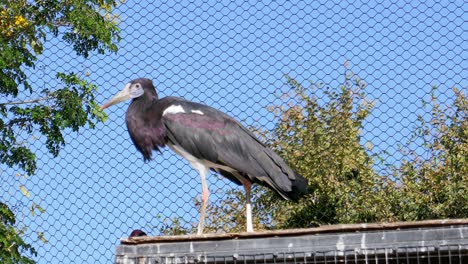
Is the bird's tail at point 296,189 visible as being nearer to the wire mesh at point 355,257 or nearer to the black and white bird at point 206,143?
the black and white bird at point 206,143

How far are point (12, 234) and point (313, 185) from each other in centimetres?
151

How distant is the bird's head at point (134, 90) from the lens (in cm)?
516

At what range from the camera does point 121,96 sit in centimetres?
521

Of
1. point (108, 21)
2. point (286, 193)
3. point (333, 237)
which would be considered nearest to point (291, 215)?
point (286, 193)

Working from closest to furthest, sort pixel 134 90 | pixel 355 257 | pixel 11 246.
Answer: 1. pixel 355 257
2. pixel 11 246
3. pixel 134 90

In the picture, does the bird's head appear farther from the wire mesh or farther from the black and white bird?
the wire mesh

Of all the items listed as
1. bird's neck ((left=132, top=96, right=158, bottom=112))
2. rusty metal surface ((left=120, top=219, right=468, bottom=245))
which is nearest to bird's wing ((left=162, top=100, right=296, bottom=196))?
bird's neck ((left=132, top=96, right=158, bottom=112))

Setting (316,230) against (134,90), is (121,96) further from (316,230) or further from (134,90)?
(316,230)

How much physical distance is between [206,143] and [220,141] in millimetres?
61

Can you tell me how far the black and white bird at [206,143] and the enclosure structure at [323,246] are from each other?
4.32 ft

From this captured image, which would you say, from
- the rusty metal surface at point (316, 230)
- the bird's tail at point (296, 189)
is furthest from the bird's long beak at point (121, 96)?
the rusty metal surface at point (316, 230)

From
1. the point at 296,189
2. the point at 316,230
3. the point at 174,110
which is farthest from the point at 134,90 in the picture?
the point at 316,230

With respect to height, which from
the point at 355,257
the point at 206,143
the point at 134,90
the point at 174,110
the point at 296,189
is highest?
the point at 134,90

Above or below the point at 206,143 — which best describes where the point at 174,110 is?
above
